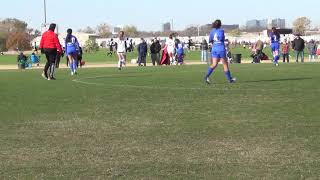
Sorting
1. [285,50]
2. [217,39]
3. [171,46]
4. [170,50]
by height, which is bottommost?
[285,50]

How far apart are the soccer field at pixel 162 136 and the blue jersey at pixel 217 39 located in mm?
3799

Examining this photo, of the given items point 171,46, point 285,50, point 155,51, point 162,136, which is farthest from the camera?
point 285,50

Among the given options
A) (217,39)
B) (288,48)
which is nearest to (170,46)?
(288,48)

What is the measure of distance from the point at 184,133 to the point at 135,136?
687 millimetres

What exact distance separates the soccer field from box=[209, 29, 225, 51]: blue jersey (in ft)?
12.5

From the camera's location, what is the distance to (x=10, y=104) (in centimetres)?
1357

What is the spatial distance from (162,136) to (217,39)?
34.1ft

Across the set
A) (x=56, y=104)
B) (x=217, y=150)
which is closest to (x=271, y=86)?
(x=56, y=104)

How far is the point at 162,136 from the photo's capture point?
9.02 metres

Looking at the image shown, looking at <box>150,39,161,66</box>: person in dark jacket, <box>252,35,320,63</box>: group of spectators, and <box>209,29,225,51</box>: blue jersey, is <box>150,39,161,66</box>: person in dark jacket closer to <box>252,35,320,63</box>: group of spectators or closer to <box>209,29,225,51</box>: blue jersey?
<box>252,35,320,63</box>: group of spectators

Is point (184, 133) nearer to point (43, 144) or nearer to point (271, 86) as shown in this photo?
point (43, 144)

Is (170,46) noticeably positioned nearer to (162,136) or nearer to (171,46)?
(171,46)

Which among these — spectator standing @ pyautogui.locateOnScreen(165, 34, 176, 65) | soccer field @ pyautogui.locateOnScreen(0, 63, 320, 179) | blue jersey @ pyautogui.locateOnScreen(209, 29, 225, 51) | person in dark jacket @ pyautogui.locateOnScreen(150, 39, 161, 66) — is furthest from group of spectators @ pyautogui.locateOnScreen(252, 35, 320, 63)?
soccer field @ pyautogui.locateOnScreen(0, 63, 320, 179)

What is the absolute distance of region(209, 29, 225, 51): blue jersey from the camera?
19.0 metres
